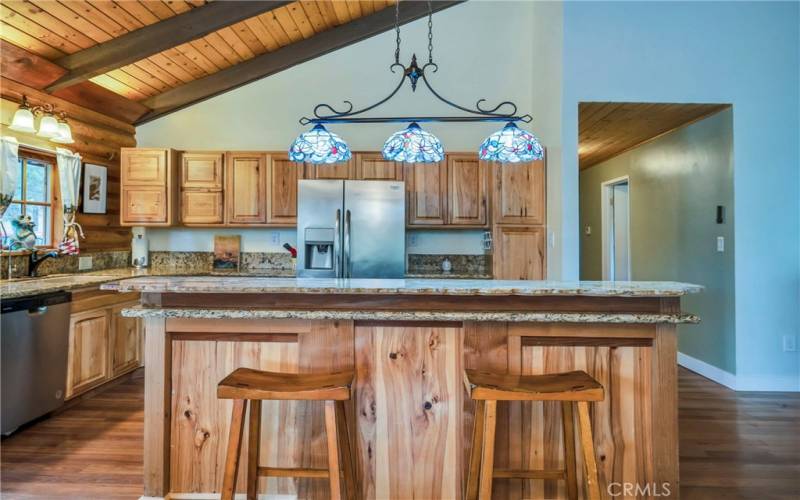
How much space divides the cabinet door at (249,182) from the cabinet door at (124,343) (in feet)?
4.44

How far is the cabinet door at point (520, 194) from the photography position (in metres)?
3.88

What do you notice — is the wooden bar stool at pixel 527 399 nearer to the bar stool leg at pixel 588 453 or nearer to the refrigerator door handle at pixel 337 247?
the bar stool leg at pixel 588 453

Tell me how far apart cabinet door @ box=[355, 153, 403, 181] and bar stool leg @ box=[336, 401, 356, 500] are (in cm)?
274

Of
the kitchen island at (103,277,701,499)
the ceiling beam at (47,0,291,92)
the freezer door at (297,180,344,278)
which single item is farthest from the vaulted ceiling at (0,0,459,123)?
the kitchen island at (103,277,701,499)

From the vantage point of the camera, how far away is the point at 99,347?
10.7ft

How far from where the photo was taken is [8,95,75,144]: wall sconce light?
305 centimetres

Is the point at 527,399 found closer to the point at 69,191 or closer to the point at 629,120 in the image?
the point at 629,120

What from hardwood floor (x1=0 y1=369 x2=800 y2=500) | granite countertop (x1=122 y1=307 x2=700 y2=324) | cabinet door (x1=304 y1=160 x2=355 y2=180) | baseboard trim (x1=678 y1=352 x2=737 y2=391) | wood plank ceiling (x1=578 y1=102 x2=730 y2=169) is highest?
wood plank ceiling (x1=578 y1=102 x2=730 y2=169)

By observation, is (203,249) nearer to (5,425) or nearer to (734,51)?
(5,425)

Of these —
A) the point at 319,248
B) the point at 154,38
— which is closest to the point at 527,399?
the point at 319,248

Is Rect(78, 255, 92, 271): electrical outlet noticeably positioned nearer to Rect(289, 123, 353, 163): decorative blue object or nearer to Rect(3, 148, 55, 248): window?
Rect(3, 148, 55, 248): window

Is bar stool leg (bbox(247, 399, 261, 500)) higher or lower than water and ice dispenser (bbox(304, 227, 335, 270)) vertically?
lower

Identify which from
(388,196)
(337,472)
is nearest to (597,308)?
(337,472)

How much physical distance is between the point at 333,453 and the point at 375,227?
97.0 inches
